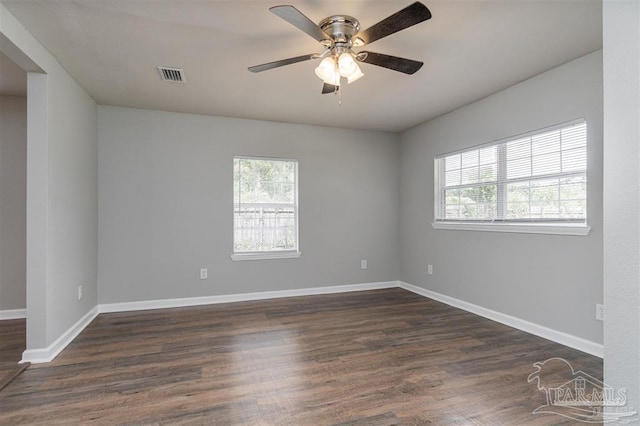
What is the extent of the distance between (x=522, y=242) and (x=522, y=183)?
A: 605mm

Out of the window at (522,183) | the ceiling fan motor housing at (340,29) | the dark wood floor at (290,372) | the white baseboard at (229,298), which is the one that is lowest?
the dark wood floor at (290,372)

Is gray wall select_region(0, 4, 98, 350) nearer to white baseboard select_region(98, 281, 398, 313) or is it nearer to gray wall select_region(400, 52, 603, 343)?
white baseboard select_region(98, 281, 398, 313)

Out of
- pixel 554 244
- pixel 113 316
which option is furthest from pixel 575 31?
pixel 113 316

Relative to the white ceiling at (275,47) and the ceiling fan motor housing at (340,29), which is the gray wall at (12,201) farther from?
the ceiling fan motor housing at (340,29)

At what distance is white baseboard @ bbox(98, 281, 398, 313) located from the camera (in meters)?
4.17

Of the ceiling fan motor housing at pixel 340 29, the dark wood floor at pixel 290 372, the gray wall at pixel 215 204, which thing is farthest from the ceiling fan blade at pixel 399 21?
the gray wall at pixel 215 204

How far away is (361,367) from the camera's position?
264 centimetres

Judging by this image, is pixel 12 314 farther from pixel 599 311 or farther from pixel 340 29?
pixel 599 311

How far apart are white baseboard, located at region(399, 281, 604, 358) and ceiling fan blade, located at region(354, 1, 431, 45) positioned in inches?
114

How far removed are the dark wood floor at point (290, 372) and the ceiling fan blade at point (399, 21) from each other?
2.25 meters

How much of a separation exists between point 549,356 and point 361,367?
1.57 m

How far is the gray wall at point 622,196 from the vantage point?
1.19 m

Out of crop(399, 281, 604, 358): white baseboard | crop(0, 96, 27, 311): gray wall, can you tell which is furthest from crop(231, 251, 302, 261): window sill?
crop(0, 96, 27, 311): gray wall

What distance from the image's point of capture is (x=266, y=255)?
4.75 m
